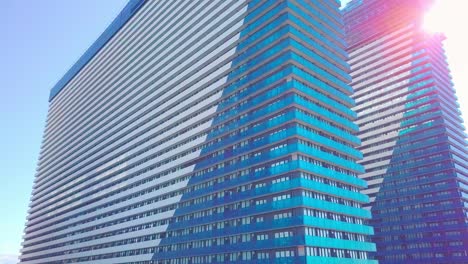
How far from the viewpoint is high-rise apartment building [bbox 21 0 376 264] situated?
Result: 225ft

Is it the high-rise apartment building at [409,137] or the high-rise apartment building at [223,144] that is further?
the high-rise apartment building at [409,137]

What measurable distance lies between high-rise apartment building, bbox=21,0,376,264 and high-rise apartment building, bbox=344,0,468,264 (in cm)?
4910

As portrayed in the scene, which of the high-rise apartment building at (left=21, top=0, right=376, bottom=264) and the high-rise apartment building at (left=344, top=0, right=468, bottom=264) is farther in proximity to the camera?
the high-rise apartment building at (left=344, top=0, right=468, bottom=264)

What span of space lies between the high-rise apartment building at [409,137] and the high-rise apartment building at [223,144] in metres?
49.1

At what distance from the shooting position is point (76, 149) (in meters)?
154

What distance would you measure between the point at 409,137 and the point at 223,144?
77.9 meters

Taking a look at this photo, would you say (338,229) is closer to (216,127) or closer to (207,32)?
(216,127)

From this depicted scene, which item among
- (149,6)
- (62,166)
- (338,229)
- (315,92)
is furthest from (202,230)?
(62,166)

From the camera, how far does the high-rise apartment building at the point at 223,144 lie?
68.6 meters

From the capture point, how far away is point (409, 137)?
5133 inches

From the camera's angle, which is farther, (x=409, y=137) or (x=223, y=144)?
(x=409, y=137)

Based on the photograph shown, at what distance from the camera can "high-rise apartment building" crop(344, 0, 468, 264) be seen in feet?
384

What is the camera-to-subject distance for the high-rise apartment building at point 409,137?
11712 centimetres

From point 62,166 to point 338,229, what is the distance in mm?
A: 131383
